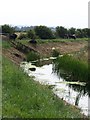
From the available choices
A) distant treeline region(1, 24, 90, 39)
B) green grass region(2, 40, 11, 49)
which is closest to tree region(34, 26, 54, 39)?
distant treeline region(1, 24, 90, 39)

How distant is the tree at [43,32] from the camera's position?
55247mm

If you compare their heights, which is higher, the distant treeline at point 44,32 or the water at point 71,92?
the distant treeline at point 44,32

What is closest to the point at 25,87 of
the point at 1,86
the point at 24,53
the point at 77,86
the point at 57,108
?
the point at 1,86

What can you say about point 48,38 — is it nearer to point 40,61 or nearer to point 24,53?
point 24,53

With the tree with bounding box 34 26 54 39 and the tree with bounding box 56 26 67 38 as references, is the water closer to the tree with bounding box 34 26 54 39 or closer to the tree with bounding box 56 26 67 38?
the tree with bounding box 34 26 54 39

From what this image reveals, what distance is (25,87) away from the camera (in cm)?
1670

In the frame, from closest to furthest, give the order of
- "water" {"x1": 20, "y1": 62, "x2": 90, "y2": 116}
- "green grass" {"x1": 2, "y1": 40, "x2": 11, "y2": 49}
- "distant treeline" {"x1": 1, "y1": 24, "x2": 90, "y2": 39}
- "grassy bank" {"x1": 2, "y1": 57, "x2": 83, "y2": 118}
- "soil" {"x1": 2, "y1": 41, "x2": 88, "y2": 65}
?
1. "grassy bank" {"x1": 2, "y1": 57, "x2": 83, "y2": 118}
2. "water" {"x1": 20, "y1": 62, "x2": 90, "y2": 116}
3. "soil" {"x1": 2, "y1": 41, "x2": 88, "y2": 65}
4. "green grass" {"x1": 2, "y1": 40, "x2": 11, "y2": 49}
5. "distant treeline" {"x1": 1, "y1": 24, "x2": 90, "y2": 39}

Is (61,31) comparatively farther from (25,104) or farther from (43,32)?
(25,104)

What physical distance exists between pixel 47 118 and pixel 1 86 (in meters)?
4.65

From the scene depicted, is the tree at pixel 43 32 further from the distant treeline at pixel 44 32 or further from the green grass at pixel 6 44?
the green grass at pixel 6 44

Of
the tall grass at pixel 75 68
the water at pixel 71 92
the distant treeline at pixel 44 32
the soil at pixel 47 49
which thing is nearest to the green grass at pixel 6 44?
the soil at pixel 47 49

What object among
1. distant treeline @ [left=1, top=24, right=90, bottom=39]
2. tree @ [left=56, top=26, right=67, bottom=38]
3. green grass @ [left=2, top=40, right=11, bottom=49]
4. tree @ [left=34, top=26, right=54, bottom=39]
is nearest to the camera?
green grass @ [left=2, top=40, right=11, bottom=49]

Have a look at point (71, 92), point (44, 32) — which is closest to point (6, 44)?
point (44, 32)

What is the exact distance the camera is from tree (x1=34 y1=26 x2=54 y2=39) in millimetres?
55247
